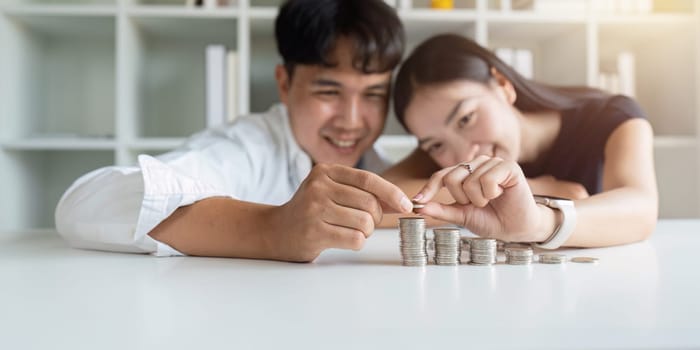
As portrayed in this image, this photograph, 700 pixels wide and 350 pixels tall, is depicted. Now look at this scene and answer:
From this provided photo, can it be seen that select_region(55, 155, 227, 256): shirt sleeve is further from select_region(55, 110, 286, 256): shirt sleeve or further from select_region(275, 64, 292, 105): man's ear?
select_region(275, 64, 292, 105): man's ear

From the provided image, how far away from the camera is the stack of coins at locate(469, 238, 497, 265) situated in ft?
2.29

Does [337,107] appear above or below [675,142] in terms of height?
above

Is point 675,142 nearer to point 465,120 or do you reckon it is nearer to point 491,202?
point 465,120

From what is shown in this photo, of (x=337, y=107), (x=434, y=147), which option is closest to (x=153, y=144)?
(x=337, y=107)

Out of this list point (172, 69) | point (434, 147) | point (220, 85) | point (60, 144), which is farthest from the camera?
point (172, 69)

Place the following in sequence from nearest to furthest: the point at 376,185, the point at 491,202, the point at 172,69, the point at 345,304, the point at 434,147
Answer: the point at 345,304 < the point at 376,185 < the point at 491,202 < the point at 434,147 < the point at 172,69

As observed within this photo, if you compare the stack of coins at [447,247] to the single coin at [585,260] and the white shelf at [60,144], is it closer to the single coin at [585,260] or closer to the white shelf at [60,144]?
the single coin at [585,260]

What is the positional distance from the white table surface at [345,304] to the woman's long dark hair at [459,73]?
2.53 ft

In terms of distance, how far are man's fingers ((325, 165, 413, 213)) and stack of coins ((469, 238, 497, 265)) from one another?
10 centimetres

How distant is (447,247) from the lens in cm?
70

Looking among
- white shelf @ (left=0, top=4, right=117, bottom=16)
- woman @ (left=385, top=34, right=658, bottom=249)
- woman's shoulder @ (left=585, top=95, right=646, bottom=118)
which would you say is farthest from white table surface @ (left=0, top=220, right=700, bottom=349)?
white shelf @ (left=0, top=4, right=117, bottom=16)

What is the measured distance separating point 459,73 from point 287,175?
509 mm

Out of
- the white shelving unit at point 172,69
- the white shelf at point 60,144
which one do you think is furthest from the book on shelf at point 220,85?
the white shelf at point 60,144

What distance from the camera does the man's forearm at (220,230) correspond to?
0.77 m
